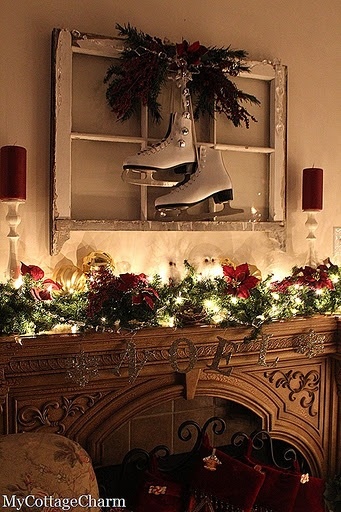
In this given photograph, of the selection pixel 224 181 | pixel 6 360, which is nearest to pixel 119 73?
pixel 224 181

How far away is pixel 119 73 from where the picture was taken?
8.07ft

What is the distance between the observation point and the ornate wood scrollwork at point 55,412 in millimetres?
2250

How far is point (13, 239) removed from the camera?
7.54ft

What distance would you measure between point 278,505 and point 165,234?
48.6 inches

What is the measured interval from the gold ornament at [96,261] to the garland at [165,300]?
0.09 feet

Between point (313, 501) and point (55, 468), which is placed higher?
point (55, 468)

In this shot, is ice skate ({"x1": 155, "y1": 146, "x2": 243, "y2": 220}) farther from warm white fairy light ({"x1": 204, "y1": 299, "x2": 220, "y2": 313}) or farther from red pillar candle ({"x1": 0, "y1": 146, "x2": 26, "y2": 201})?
red pillar candle ({"x1": 0, "y1": 146, "x2": 26, "y2": 201})

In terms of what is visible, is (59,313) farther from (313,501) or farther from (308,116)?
(308,116)

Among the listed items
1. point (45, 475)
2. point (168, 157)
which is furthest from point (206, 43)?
point (45, 475)

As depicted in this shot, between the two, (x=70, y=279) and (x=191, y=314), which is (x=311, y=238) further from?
(x=70, y=279)

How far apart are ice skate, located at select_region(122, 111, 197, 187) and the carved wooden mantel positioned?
0.64m

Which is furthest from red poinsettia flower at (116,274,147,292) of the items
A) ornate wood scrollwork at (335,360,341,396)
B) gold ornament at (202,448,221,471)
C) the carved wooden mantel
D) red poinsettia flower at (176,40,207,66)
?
ornate wood scrollwork at (335,360,341,396)

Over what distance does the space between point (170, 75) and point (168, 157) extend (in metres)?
0.41

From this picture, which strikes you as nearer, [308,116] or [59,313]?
[59,313]
